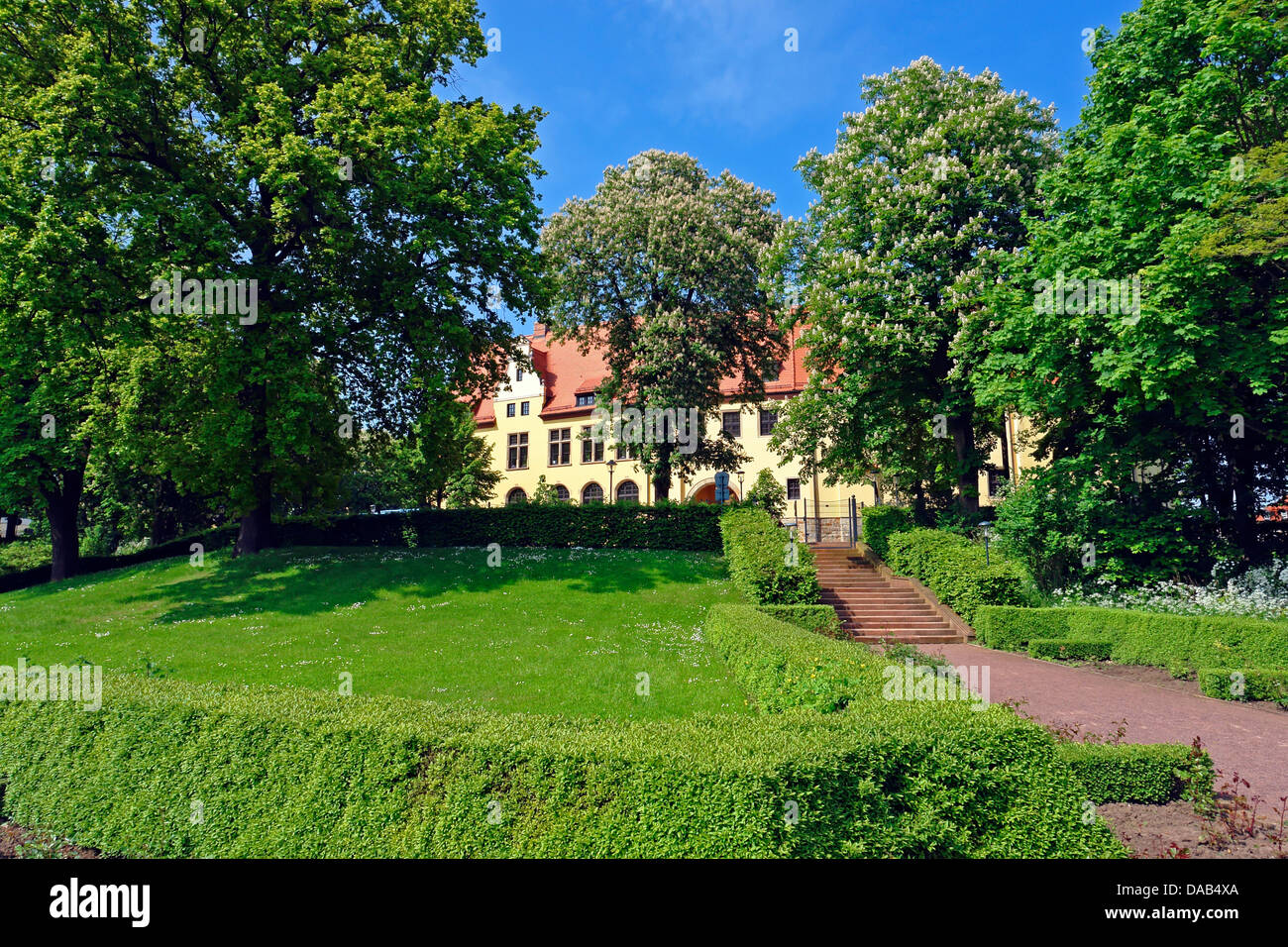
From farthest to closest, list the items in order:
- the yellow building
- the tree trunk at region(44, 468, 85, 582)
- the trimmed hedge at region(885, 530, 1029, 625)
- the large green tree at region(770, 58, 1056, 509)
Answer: the yellow building < the tree trunk at region(44, 468, 85, 582) < the large green tree at region(770, 58, 1056, 509) < the trimmed hedge at region(885, 530, 1029, 625)

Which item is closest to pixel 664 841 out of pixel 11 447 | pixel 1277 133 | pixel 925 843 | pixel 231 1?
pixel 925 843

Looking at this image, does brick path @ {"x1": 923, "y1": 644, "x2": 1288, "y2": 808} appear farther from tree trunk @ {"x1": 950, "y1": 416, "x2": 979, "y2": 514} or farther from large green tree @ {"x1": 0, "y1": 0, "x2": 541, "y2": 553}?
large green tree @ {"x1": 0, "y1": 0, "x2": 541, "y2": 553}

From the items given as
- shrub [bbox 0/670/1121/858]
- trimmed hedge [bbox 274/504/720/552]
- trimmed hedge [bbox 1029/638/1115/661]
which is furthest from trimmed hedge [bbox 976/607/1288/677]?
trimmed hedge [bbox 274/504/720/552]

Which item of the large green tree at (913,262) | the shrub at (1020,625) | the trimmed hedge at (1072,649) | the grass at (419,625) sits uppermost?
the large green tree at (913,262)

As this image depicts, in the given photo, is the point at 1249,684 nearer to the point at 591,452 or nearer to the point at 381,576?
the point at 381,576

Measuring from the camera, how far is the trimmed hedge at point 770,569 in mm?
15164

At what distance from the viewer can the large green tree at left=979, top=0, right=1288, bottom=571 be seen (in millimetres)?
13680

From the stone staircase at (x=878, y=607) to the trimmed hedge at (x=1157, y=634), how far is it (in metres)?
1.24

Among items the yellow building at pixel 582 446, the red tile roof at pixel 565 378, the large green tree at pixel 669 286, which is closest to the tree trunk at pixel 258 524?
the large green tree at pixel 669 286

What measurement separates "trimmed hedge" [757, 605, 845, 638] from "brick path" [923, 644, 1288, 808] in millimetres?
2500

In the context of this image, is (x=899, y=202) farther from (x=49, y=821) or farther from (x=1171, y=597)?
(x=49, y=821)

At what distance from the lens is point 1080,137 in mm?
17828

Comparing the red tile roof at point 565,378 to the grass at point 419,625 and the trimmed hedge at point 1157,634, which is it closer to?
the grass at point 419,625
